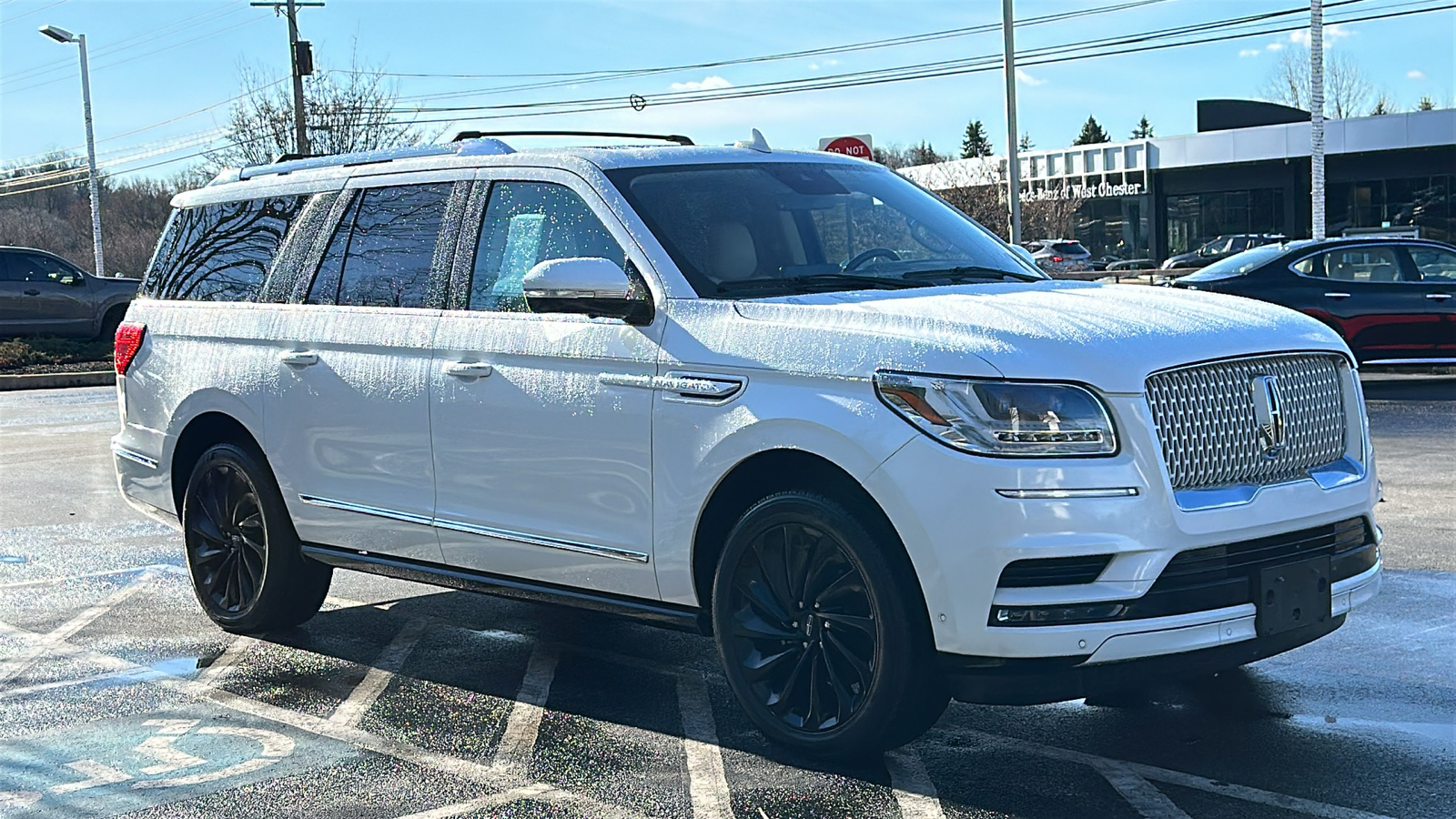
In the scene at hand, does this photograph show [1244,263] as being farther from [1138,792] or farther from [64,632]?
[1138,792]

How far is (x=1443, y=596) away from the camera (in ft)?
22.4

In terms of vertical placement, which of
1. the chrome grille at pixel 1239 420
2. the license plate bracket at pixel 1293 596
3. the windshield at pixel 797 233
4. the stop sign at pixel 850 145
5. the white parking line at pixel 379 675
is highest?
the stop sign at pixel 850 145

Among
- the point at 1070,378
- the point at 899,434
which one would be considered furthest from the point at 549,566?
the point at 1070,378

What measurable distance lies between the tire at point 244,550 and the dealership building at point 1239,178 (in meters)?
47.6

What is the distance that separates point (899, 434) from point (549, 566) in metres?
1.67

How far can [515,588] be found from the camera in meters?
5.76

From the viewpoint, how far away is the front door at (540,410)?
5.23 metres

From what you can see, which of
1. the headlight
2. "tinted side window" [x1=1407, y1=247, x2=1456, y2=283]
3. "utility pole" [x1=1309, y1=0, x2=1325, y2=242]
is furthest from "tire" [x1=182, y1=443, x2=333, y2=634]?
"utility pole" [x1=1309, y1=0, x2=1325, y2=242]

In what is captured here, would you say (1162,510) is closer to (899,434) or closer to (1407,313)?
(899,434)

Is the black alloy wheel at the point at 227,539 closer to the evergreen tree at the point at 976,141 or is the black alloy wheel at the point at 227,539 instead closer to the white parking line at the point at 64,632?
the white parking line at the point at 64,632

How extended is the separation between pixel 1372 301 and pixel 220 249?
13.1 metres

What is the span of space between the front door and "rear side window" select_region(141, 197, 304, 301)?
1393 millimetres

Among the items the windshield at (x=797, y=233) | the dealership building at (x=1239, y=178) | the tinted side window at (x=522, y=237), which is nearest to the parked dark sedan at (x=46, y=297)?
the tinted side window at (x=522, y=237)

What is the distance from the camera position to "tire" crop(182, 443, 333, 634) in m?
6.76
